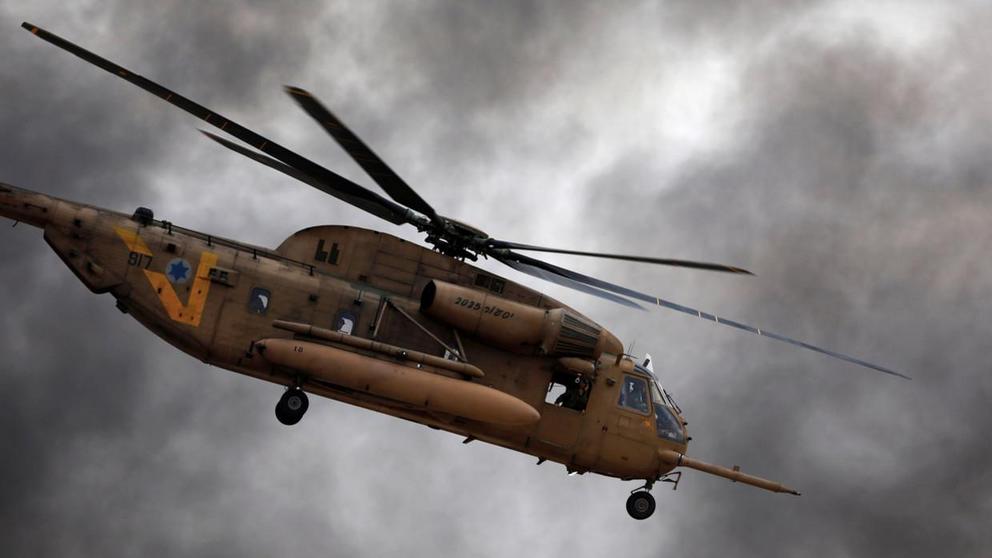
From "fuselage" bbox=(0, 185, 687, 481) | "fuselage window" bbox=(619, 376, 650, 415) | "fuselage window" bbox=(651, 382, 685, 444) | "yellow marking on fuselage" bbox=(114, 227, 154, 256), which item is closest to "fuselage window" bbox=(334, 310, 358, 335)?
"fuselage" bbox=(0, 185, 687, 481)

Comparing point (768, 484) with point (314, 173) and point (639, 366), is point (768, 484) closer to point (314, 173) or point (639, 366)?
point (639, 366)

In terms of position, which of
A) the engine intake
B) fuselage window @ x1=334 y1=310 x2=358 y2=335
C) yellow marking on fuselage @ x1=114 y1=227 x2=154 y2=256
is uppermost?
the engine intake

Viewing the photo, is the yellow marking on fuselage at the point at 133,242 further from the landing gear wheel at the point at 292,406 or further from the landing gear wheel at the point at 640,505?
the landing gear wheel at the point at 640,505

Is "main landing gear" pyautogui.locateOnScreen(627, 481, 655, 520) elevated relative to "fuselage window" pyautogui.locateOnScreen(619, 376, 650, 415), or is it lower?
lower

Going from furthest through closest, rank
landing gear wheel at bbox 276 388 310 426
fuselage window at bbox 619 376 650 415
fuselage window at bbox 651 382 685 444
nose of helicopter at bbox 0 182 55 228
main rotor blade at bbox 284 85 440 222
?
fuselage window at bbox 651 382 685 444, fuselage window at bbox 619 376 650 415, landing gear wheel at bbox 276 388 310 426, nose of helicopter at bbox 0 182 55 228, main rotor blade at bbox 284 85 440 222

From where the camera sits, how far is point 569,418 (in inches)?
1047

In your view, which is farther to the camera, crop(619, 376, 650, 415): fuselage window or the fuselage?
crop(619, 376, 650, 415): fuselage window

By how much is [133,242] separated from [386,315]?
5487 millimetres

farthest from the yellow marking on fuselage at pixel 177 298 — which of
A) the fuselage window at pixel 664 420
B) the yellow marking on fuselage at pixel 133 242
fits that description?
the fuselage window at pixel 664 420

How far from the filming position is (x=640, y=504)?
28062mm

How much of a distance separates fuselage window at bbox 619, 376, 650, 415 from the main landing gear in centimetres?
211

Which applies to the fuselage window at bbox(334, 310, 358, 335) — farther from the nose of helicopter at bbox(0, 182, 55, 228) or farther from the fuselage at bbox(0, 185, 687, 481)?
the nose of helicopter at bbox(0, 182, 55, 228)

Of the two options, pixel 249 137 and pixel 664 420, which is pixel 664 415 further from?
pixel 249 137

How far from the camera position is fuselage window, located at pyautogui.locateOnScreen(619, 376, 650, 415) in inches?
1068
